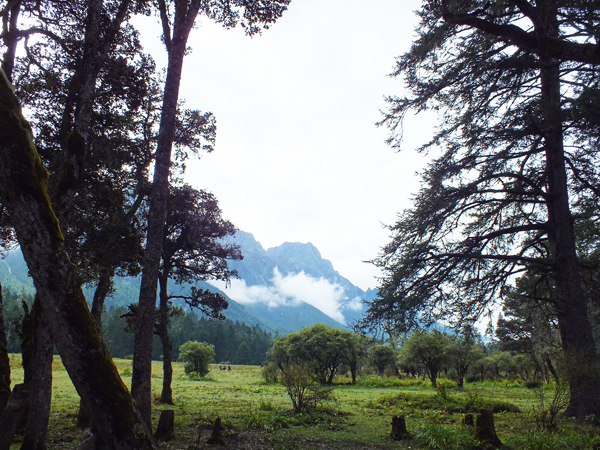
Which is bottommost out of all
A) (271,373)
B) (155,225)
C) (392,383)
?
(392,383)

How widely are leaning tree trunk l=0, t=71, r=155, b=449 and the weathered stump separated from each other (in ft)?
10.3

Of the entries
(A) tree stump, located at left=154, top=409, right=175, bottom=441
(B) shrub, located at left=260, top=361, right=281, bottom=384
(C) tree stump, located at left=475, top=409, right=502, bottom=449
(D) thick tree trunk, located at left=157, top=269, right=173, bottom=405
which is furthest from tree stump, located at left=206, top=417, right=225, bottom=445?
(B) shrub, located at left=260, top=361, right=281, bottom=384

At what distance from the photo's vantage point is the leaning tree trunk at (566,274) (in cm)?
860

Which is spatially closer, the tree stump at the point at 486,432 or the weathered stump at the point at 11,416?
the weathered stump at the point at 11,416

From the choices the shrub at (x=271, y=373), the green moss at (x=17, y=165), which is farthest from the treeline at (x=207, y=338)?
the green moss at (x=17, y=165)

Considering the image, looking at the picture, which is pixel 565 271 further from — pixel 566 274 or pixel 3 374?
pixel 3 374

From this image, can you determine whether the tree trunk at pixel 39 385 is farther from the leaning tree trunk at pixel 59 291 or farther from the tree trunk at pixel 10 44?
the tree trunk at pixel 10 44

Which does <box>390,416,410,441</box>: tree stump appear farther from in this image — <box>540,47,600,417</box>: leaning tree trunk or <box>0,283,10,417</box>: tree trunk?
<box>0,283,10,417</box>: tree trunk

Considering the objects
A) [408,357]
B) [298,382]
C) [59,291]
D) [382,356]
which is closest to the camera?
[59,291]

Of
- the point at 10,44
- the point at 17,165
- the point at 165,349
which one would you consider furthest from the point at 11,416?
the point at 165,349

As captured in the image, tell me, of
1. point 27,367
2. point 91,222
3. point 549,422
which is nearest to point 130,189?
point 91,222

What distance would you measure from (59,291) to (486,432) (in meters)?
8.87

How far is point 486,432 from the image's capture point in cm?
772

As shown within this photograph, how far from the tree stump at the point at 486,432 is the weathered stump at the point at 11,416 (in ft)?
29.3
